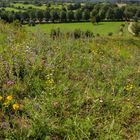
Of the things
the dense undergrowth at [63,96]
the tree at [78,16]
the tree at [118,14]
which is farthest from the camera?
the tree at [118,14]

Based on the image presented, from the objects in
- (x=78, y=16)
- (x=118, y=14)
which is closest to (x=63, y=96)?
(x=78, y=16)

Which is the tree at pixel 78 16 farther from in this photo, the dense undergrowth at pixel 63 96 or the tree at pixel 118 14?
the dense undergrowth at pixel 63 96

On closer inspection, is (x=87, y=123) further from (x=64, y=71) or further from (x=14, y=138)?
(x=64, y=71)

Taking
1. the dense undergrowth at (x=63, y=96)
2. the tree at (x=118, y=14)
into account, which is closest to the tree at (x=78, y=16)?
the tree at (x=118, y=14)

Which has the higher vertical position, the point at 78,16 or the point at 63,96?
the point at 63,96

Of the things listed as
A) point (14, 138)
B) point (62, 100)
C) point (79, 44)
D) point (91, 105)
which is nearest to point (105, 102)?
point (91, 105)

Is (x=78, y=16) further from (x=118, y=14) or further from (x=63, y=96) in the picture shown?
(x=63, y=96)

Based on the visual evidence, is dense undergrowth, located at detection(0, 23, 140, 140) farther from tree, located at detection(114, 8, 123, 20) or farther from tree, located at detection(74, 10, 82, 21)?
tree, located at detection(114, 8, 123, 20)

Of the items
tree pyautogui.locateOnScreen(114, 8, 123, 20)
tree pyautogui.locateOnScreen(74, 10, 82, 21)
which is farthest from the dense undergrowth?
tree pyautogui.locateOnScreen(114, 8, 123, 20)

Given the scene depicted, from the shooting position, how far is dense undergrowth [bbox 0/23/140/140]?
4.30 m

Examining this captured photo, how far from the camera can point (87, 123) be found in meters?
4.42

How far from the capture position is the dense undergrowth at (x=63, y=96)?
4.30m

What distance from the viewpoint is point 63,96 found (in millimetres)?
5035

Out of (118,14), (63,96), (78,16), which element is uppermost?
(63,96)
